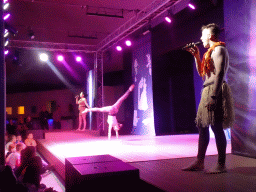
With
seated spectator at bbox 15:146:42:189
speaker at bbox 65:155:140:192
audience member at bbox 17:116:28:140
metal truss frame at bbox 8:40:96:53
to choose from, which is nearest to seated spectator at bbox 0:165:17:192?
speaker at bbox 65:155:140:192

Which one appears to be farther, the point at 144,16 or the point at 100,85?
the point at 100,85

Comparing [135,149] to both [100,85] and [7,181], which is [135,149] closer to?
[7,181]

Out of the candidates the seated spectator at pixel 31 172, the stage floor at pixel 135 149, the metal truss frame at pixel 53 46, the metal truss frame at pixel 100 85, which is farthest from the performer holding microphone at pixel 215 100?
the metal truss frame at pixel 53 46

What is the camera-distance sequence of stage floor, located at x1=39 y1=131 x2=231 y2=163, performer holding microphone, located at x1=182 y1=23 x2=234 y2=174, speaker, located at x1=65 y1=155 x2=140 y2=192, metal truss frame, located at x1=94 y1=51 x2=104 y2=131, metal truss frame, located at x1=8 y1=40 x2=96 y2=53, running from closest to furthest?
1. speaker, located at x1=65 y1=155 x2=140 y2=192
2. performer holding microphone, located at x1=182 y1=23 x2=234 y2=174
3. stage floor, located at x1=39 y1=131 x2=231 y2=163
4. metal truss frame, located at x1=8 y1=40 x2=96 y2=53
5. metal truss frame, located at x1=94 y1=51 x2=104 y2=131

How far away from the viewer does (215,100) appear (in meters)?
2.40

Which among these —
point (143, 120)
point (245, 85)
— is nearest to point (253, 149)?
point (245, 85)

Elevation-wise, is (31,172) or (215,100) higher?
(215,100)

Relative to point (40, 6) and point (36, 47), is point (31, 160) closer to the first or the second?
point (40, 6)

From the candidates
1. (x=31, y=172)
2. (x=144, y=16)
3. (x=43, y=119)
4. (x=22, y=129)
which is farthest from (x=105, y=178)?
(x=43, y=119)

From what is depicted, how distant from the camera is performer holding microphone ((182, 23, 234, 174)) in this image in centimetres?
242

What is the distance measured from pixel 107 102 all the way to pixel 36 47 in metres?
5.47

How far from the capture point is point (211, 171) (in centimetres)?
250

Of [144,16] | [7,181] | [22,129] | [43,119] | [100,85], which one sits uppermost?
[144,16]

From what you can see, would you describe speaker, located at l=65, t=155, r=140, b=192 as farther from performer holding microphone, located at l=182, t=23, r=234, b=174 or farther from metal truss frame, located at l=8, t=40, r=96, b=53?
metal truss frame, located at l=8, t=40, r=96, b=53
